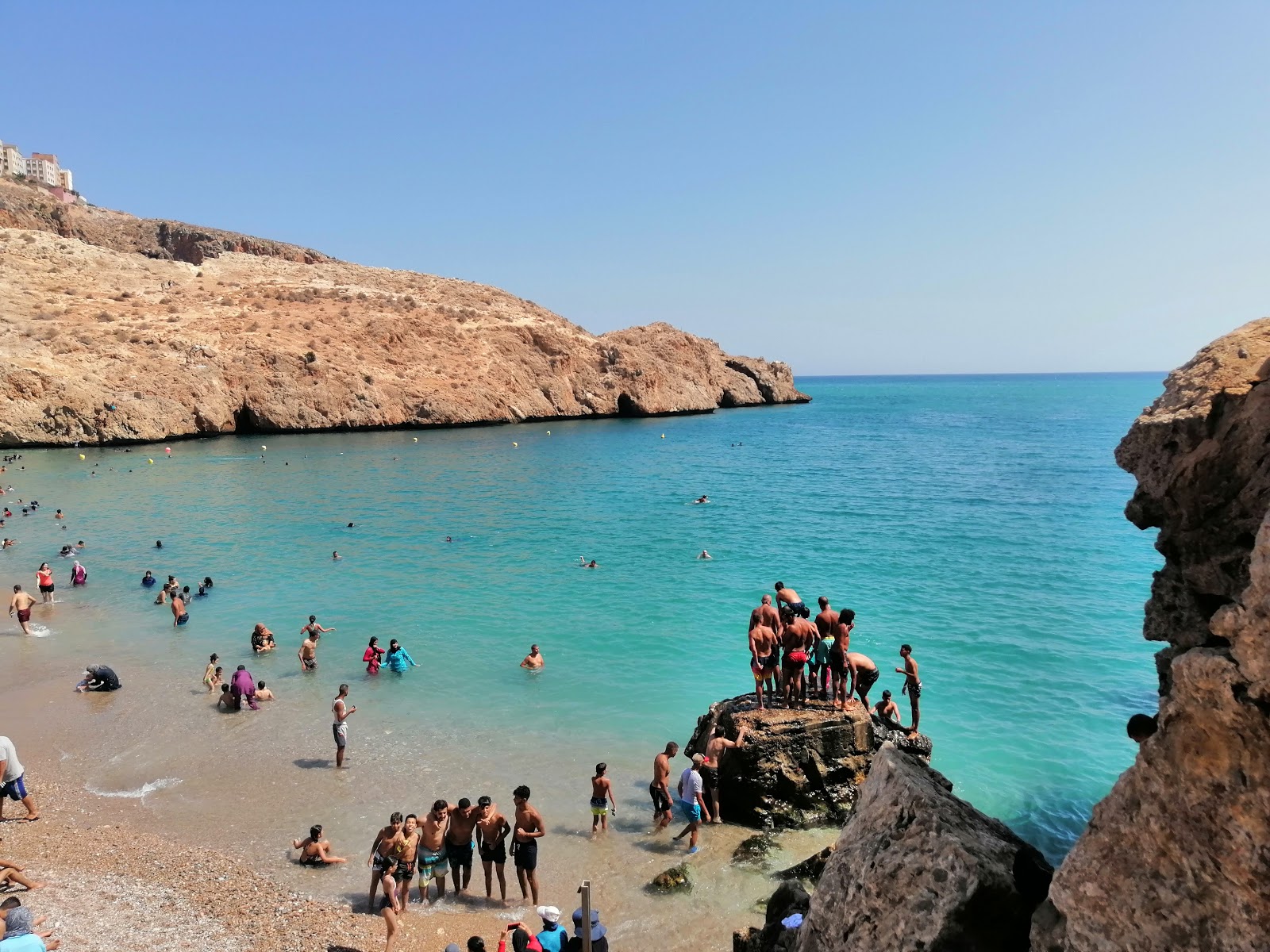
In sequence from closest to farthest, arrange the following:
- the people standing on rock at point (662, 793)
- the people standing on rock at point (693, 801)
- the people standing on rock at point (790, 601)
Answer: the people standing on rock at point (693, 801)
the people standing on rock at point (662, 793)
the people standing on rock at point (790, 601)

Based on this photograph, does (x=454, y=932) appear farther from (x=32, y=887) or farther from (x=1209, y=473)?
(x=1209, y=473)

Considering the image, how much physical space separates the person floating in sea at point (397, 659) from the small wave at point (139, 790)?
5.12m

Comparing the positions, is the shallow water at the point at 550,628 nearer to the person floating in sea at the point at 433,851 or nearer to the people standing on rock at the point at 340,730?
the people standing on rock at the point at 340,730

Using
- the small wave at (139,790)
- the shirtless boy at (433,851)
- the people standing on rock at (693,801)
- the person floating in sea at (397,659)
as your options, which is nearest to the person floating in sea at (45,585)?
the person floating in sea at (397,659)

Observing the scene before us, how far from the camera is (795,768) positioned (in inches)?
413

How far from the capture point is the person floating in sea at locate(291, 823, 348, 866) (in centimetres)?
949

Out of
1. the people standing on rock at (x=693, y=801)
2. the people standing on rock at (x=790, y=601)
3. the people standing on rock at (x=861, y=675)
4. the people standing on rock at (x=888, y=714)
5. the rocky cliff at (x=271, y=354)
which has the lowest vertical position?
the people standing on rock at (x=693, y=801)

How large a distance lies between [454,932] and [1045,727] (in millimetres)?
10932

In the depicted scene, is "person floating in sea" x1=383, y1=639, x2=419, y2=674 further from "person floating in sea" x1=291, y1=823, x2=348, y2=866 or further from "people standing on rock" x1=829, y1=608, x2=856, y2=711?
"people standing on rock" x1=829, y1=608, x2=856, y2=711

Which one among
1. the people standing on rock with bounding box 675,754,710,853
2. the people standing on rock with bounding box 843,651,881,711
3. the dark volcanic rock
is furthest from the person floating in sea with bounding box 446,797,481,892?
the people standing on rock with bounding box 843,651,881,711

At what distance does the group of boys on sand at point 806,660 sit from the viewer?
35.7ft

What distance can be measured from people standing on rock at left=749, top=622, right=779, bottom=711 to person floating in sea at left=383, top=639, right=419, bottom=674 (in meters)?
8.57

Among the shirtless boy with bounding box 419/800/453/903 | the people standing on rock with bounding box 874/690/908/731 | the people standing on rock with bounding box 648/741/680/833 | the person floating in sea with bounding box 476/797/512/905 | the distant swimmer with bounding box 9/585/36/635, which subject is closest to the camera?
the person floating in sea with bounding box 476/797/512/905

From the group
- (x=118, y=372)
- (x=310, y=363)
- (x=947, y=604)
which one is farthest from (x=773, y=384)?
(x=947, y=604)
